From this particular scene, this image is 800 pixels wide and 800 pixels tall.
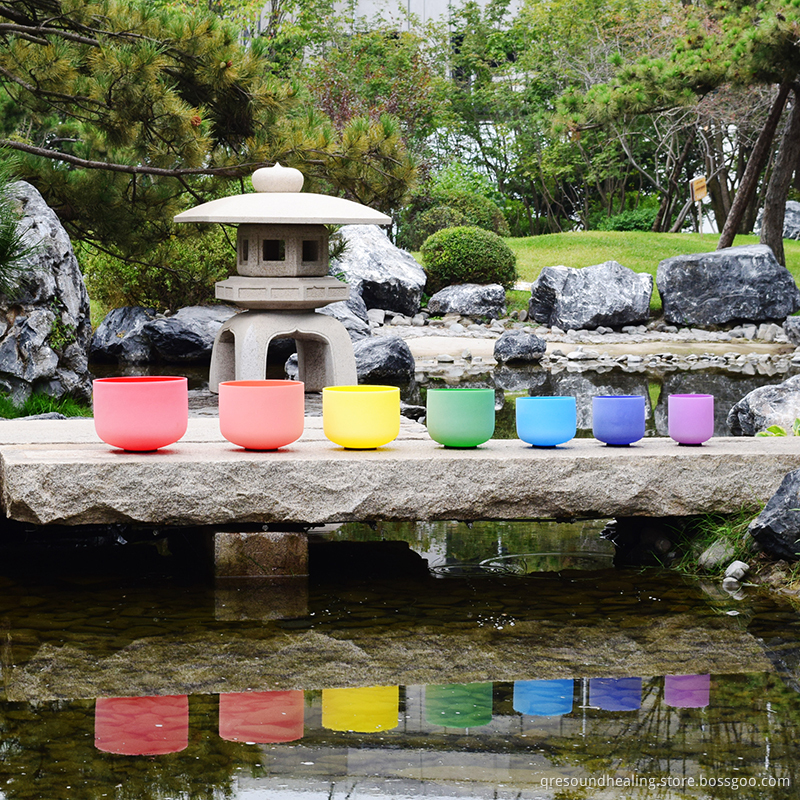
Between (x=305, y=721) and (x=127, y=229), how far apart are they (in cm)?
601

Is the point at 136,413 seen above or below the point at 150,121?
below

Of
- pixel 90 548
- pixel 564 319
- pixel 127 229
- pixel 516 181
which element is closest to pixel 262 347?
pixel 127 229

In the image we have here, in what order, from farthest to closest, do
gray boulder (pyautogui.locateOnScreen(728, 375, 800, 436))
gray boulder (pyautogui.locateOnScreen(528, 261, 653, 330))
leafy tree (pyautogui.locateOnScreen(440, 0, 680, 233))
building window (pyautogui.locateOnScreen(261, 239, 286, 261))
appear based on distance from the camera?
leafy tree (pyautogui.locateOnScreen(440, 0, 680, 233))
gray boulder (pyautogui.locateOnScreen(528, 261, 653, 330))
building window (pyautogui.locateOnScreen(261, 239, 286, 261))
gray boulder (pyautogui.locateOnScreen(728, 375, 800, 436))

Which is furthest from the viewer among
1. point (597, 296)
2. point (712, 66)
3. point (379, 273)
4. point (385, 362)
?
point (379, 273)

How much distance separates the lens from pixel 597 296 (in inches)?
495

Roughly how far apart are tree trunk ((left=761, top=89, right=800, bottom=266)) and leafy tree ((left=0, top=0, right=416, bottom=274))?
8.13 meters

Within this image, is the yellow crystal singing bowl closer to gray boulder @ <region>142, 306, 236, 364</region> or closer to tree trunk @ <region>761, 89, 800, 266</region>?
gray boulder @ <region>142, 306, 236, 364</region>

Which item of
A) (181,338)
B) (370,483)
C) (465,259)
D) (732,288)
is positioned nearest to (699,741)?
(370,483)

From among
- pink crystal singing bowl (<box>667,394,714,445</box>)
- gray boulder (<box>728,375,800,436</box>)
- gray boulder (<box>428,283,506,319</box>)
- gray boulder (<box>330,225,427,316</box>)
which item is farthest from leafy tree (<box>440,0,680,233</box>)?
pink crystal singing bowl (<box>667,394,714,445</box>)

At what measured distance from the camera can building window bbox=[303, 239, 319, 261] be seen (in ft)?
22.0

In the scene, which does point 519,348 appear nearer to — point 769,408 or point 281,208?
point 281,208

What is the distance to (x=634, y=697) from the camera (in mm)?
2486

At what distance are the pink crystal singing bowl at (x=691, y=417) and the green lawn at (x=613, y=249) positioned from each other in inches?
474

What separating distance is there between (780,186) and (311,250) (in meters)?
9.17
